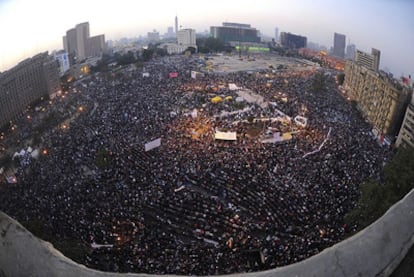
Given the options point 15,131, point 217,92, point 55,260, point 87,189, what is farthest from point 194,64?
point 55,260

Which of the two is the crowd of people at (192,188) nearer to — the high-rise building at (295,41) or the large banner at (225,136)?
the large banner at (225,136)

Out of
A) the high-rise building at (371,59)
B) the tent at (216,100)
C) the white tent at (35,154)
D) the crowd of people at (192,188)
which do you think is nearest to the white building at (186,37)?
the high-rise building at (371,59)

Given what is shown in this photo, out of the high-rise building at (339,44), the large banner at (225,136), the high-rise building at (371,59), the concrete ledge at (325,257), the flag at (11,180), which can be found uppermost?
the concrete ledge at (325,257)

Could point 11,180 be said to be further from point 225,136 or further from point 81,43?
point 81,43

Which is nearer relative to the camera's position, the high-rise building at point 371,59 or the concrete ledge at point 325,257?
the concrete ledge at point 325,257

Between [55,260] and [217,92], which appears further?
[217,92]

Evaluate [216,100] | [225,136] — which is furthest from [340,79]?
[225,136]

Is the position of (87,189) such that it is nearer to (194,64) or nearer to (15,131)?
(15,131)
